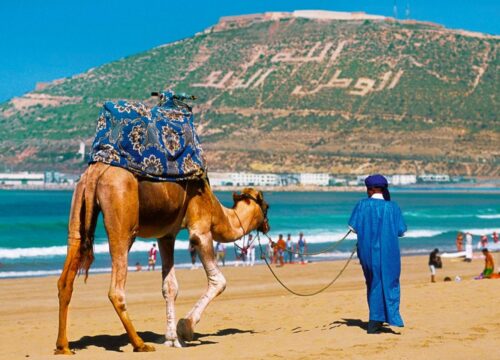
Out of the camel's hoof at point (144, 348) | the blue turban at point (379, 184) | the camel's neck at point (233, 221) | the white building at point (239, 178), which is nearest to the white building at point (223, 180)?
the white building at point (239, 178)

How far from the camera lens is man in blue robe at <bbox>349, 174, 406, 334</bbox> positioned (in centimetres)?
1097

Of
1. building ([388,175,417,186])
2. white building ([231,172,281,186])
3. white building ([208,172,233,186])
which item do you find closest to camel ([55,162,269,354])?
building ([388,175,417,186])

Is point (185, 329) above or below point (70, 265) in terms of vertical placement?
below

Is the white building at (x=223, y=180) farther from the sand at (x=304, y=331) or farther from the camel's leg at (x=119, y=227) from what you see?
the camel's leg at (x=119, y=227)

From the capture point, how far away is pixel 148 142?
999 centimetres

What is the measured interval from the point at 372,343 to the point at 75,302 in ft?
41.2

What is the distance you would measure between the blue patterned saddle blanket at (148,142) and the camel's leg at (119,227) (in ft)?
0.93

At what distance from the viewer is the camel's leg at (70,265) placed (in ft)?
31.3

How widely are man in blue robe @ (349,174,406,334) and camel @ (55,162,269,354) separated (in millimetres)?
1340

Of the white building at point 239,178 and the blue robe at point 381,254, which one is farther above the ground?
the white building at point 239,178

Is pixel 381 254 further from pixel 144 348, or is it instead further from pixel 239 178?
pixel 239 178

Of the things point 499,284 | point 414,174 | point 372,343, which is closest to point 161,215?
point 372,343

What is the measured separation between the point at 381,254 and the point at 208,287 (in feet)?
6.01

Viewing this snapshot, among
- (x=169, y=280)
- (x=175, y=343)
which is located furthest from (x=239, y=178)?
(x=175, y=343)
